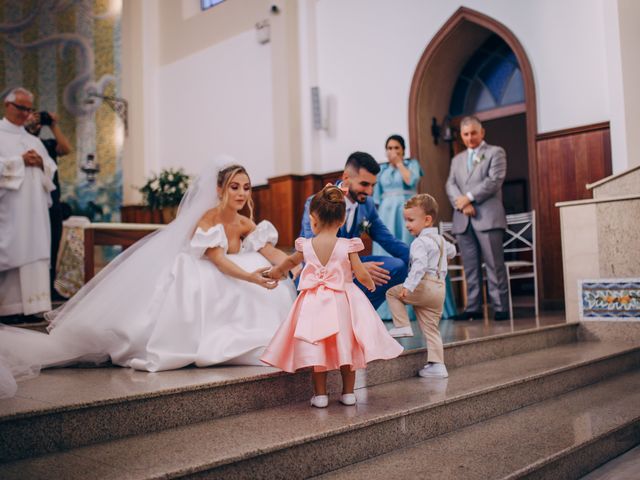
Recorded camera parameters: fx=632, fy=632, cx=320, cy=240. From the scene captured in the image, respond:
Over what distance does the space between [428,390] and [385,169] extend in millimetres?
3371

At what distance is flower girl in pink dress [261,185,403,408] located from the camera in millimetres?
2912

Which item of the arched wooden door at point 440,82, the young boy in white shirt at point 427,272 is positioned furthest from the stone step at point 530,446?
the arched wooden door at point 440,82

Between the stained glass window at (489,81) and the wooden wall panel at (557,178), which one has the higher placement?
the stained glass window at (489,81)

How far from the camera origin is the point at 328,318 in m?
2.93

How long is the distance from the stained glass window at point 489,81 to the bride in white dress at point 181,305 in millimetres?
4921

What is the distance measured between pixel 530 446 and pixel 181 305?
199 cm

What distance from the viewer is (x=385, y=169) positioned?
21.1ft

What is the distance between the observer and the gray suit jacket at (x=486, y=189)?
19.7ft

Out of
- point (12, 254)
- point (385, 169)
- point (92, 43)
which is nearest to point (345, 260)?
point (12, 254)

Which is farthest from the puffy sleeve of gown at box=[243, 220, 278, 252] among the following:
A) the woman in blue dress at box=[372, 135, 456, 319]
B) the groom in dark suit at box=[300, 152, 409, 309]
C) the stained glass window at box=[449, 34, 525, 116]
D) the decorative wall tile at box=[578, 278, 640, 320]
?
the stained glass window at box=[449, 34, 525, 116]

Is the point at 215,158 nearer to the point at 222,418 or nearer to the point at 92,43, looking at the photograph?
the point at 222,418

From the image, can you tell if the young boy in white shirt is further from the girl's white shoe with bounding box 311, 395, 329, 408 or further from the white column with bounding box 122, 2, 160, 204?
the white column with bounding box 122, 2, 160, 204

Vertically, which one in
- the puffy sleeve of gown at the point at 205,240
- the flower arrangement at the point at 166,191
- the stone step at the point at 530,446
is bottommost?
the stone step at the point at 530,446

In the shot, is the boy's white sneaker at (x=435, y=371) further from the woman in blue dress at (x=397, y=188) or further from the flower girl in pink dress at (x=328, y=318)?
the woman in blue dress at (x=397, y=188)
